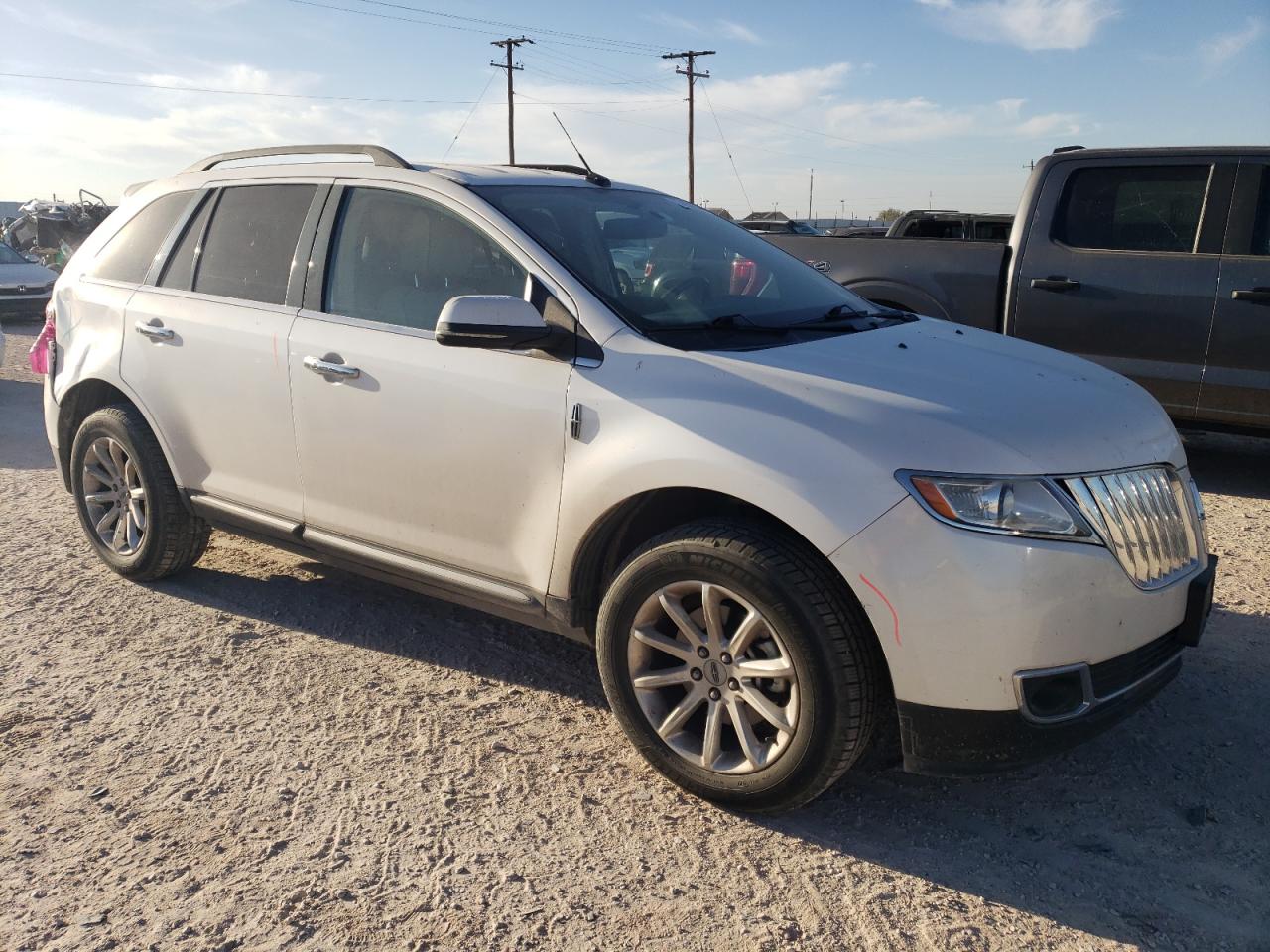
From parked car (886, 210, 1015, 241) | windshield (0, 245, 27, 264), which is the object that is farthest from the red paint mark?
windshield (0, 245, 27, 264)

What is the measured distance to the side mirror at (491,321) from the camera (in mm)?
3066

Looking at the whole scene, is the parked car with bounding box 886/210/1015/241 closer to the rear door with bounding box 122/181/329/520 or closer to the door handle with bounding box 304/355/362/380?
the rear door with bounding box 122/181/329/520

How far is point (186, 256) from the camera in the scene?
441 centimetres

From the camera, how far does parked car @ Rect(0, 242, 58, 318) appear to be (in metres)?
15.8

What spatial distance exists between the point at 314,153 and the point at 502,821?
2707 mm

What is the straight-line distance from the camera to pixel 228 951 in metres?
2.42

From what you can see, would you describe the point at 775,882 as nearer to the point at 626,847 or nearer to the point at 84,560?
the point at 626,847

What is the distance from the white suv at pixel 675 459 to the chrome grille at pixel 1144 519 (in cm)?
1

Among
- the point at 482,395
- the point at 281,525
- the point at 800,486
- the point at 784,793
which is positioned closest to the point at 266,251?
the point at 281,525

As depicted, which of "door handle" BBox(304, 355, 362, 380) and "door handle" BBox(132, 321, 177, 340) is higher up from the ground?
"door handle" BBox(132, 321, 177, 340)

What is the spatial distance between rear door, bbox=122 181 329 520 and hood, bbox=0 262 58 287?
1327 cm

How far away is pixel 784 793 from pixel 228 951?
1.43 meters

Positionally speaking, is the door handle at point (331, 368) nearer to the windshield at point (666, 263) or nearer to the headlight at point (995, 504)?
the windshield at point (666, 263)

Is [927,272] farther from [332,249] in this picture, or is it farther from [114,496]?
[114,496]
